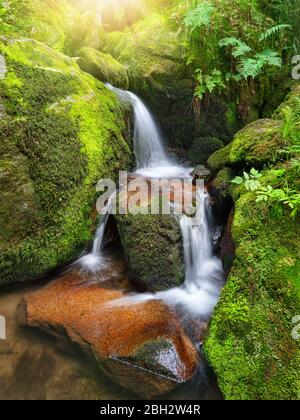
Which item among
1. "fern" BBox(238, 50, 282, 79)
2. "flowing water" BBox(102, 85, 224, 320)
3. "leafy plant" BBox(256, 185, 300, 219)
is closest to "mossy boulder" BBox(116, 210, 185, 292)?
"flowing water" BBox(102, 85, 224, 320)

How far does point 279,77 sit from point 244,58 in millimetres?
1140

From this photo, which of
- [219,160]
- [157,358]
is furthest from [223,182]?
[157,358]

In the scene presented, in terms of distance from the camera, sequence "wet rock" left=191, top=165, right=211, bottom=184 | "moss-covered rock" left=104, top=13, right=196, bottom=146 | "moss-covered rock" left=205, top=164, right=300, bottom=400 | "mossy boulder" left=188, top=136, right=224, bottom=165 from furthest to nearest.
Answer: "moss-covered rock" left=104, top=13, right=196, bottom=146, "mossy boulder" left=188, top=136, right=224, bottom=165, "wet rock" left=191, top=165, right=211, bottom=184, "moss-covered rock" left=205, top=164, right=300, bottom=400

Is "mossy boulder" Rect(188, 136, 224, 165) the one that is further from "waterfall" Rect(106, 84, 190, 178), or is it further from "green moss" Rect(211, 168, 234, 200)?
"green moss" Rect(211, 168, 234, 200)

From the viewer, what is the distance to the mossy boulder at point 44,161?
13.8 ft

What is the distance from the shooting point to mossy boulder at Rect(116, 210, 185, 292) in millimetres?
4254

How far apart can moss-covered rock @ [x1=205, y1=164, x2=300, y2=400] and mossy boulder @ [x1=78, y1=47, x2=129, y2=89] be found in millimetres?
5077

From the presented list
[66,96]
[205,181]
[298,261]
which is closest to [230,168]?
[205,181]

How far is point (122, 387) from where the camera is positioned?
3.12m

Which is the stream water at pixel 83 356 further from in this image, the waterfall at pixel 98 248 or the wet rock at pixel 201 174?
the wet rock at pixel 201 174

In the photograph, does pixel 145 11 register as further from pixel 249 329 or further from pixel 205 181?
pixel 249 329

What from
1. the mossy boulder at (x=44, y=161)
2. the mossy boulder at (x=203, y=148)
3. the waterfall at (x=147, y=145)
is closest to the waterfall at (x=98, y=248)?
the mossy boulder at (x=44, y=161)

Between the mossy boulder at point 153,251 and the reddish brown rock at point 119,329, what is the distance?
31 cm

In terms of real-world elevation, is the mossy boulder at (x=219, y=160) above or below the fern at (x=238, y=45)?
below
